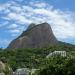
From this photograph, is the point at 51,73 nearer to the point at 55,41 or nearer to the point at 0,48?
the point at 0,48

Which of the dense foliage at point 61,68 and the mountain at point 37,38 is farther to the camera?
the mountain at point 37,38

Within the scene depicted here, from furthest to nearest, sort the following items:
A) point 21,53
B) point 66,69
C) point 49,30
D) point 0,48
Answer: point 49,30
point 0,48
point 21,53
point 66,69

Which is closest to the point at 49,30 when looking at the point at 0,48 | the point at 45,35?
the point at 45,35

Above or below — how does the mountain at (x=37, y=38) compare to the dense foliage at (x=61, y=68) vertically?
above

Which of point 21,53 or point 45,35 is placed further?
point 45,35

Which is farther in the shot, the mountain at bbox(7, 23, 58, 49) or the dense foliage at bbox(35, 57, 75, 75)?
the mountain at bbox(7, 23, 58, 49)

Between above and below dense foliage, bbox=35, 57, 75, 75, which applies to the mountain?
above

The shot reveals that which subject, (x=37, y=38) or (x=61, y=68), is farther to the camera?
(x=37, y=38)

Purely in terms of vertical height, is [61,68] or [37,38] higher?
[37,38]
